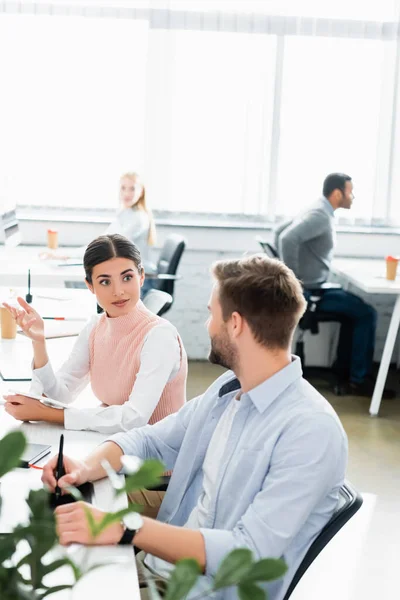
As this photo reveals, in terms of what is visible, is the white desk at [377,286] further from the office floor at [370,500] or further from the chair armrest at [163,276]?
the chair armrest at [163,276]

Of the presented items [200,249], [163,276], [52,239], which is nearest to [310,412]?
[163,276]

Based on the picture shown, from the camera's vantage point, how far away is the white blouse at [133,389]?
86.4 inches

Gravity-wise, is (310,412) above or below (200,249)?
above

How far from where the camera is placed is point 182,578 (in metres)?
0.61

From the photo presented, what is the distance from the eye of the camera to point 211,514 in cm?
171

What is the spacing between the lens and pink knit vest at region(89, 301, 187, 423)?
242cm

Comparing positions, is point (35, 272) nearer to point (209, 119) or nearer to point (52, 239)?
point (52, 239)

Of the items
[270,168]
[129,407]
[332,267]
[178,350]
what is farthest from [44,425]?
[270,168]

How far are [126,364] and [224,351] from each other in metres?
0.72

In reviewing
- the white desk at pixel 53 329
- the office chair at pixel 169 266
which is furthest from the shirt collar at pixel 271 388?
the office chair at pixel 169 266

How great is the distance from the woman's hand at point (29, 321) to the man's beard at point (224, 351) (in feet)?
2.82

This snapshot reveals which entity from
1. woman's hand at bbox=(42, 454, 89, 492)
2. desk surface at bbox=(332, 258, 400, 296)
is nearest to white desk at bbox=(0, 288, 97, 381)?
woman's hand at bbox=(42, 454, 89, 492)

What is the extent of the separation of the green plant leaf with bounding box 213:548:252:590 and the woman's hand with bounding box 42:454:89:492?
43.4 inches

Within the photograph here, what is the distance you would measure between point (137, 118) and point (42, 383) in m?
3.74
